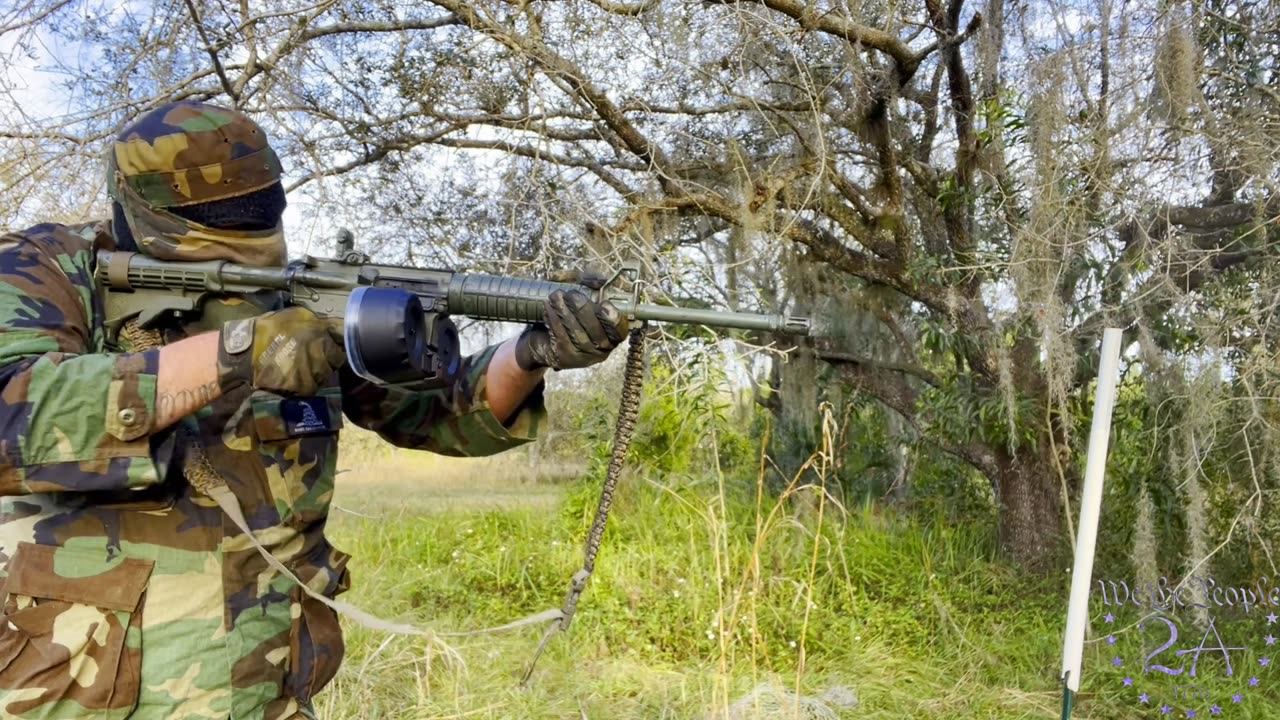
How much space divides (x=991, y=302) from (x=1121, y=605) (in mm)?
1680

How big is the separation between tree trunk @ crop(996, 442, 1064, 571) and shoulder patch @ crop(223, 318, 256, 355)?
443 cm

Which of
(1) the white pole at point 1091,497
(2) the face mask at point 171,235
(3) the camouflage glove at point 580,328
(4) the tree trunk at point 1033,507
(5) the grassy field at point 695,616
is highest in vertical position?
(2) the face mask at point 171,235

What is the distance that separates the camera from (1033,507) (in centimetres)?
487

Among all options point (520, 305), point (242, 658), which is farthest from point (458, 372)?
point (242, 658)

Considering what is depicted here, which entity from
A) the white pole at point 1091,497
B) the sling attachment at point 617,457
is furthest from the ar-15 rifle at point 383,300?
the white pole at point 1091,497

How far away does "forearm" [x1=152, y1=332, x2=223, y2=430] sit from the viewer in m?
1.39

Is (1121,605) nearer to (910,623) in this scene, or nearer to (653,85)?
(910,623)

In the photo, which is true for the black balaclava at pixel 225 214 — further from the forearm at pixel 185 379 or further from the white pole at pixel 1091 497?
the white pole at pixel 1091 497

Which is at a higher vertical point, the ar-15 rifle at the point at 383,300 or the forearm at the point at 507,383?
the ar-15 rifle at the point at 383,300

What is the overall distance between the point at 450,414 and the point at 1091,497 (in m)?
1.37

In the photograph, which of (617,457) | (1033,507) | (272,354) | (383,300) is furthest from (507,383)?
(1033,507)

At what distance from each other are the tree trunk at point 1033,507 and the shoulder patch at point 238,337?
4.43m

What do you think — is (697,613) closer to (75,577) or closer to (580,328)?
(580,328)

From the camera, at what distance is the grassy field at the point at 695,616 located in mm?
3738
